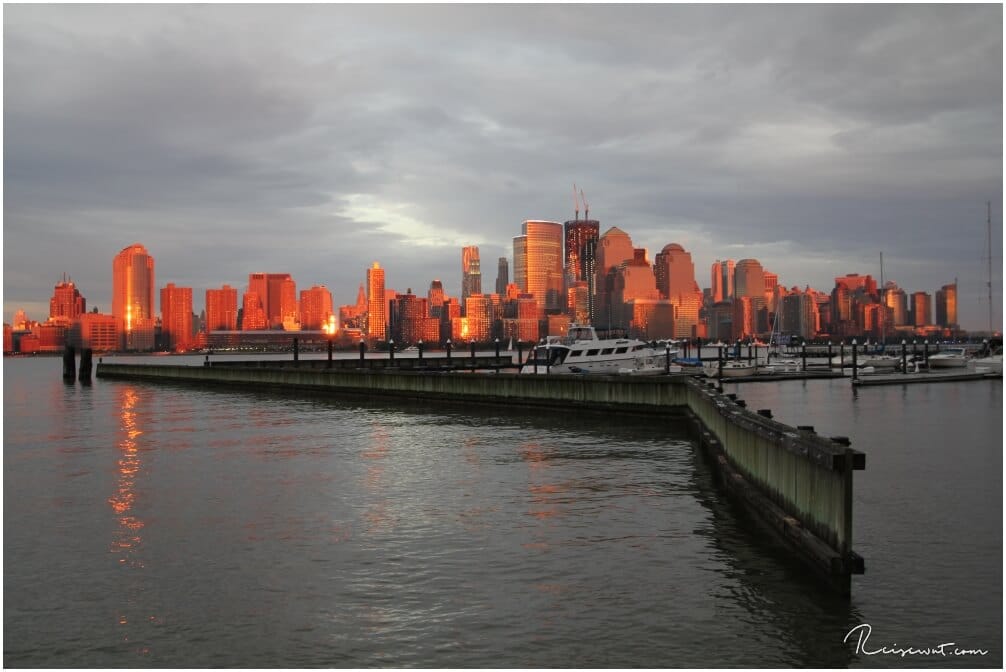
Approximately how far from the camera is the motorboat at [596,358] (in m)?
84.9

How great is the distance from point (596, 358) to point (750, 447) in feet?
220

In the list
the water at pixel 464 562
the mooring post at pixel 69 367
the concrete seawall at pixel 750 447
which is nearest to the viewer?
the water at pixel 464 562

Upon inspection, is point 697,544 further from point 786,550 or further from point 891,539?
point 891,539

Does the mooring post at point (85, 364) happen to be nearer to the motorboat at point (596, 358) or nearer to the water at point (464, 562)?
the motorboat at point (596, 358)

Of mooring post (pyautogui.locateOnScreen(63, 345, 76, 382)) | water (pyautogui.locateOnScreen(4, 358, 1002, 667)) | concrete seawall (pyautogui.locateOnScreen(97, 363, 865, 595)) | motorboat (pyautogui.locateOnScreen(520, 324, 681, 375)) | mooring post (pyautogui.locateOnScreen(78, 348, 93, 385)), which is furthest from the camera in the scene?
mooring post (pyautogui.locateOnScreen(63, 345, 76, 382))

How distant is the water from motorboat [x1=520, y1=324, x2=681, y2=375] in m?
51.7

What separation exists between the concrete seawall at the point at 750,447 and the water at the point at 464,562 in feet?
2.01

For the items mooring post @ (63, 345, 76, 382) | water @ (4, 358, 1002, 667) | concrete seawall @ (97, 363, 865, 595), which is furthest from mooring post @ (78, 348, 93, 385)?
water @ (4, 358, 1002, 667)

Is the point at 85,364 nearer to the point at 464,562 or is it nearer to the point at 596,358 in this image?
the point at 596,358

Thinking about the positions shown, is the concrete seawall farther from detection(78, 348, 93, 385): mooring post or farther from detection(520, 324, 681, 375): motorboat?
detection(78, 348, 93, 385): mooring post

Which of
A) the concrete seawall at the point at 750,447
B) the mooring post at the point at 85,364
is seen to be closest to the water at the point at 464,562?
the concrete seawall at the point at 750,447

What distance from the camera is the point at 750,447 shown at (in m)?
20.0

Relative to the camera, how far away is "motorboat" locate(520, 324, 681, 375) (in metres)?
84.9

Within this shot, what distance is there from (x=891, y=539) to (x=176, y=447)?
26.9m
